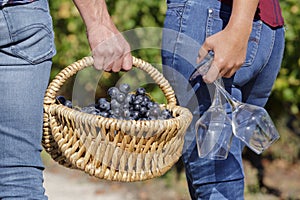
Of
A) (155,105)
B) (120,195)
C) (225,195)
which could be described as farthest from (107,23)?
(120,195)

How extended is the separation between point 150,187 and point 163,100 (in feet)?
2.09

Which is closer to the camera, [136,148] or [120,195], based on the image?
[136,148]

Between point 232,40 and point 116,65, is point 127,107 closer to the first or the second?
point 116,65

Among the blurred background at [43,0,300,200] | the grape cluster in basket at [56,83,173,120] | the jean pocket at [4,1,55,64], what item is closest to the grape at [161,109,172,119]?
the grape cluster in basket at [56,83,173,120]

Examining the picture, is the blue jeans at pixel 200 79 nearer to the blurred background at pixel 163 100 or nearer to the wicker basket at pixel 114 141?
the wicker basket at pixel 114 141

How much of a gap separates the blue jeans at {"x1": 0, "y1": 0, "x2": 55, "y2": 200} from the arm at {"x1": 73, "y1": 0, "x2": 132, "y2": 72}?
20 cm

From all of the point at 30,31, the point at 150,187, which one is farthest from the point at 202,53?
the point at 150,187

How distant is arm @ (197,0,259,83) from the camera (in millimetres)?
2193

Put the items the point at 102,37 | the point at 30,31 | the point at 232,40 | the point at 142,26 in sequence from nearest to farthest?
the point at 30,31 < the point at 232,40 < the point at 102,37 < the point at 142,26

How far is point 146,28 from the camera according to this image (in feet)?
13.3

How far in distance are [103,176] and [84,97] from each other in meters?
0.51

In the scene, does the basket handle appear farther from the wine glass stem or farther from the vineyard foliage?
the vineyard foliage

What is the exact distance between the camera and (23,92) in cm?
211

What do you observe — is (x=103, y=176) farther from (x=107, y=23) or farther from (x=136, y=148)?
(x=107, y=23)
